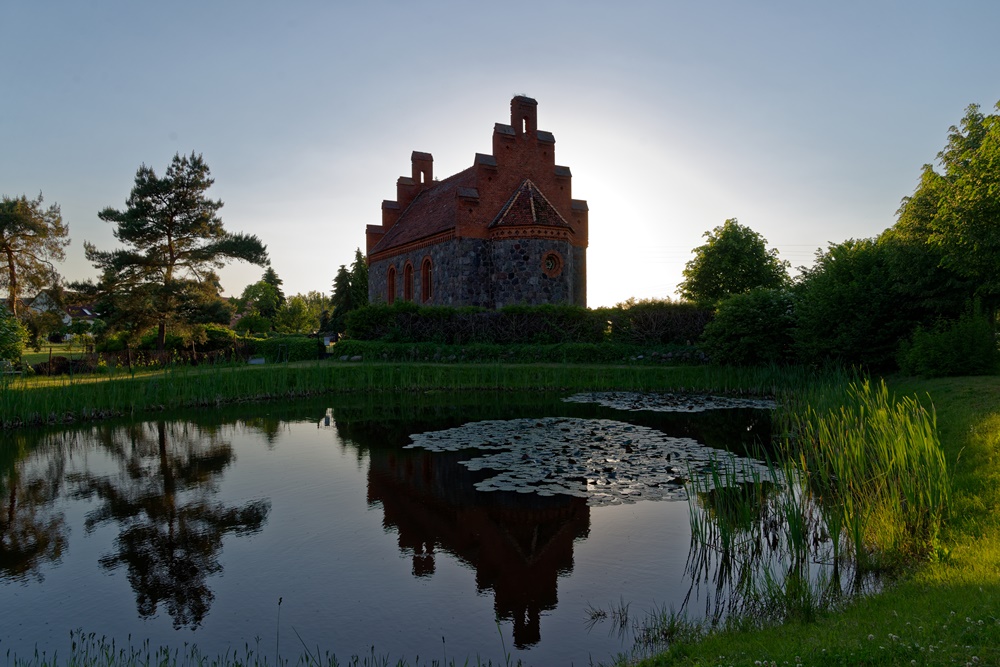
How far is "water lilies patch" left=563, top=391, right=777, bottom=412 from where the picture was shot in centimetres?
1571

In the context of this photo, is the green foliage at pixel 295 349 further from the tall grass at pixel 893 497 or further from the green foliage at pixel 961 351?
the tall grass at pixel 893 497

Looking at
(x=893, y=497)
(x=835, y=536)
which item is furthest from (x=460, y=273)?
(x=835, y=536)

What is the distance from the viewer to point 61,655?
14.7ft

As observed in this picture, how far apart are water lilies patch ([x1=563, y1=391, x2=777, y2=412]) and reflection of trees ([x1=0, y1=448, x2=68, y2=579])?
11.8 metres

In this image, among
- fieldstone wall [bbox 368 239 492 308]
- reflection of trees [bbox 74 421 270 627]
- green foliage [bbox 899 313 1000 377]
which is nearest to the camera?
reflection of trees [bbox 74 421 270 627]

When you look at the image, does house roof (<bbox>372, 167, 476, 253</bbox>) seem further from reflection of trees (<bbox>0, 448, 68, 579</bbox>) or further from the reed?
the reed

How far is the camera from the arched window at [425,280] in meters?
32.8

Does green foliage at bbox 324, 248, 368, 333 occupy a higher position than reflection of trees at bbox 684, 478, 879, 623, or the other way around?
green foliage at bbox 324, 248, 368, 333

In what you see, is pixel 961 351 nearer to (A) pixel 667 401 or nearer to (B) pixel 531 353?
(A) pixel 667 401

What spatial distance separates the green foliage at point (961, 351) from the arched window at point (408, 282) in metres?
25.6

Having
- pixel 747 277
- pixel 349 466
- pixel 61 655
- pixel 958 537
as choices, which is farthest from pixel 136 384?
pixel 747 277

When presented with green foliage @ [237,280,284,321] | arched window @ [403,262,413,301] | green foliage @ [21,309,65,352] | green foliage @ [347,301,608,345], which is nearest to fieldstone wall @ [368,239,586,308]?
green foliage @ [347,301,608,345]

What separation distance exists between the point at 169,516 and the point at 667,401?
41.4ft

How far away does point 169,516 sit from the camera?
7793mm
